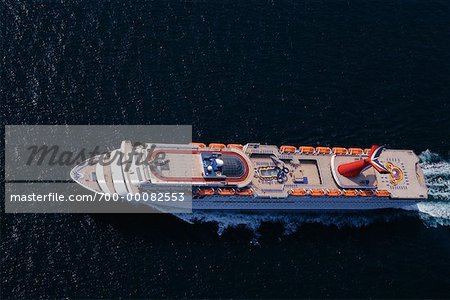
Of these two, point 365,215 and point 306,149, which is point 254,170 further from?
point 365,215

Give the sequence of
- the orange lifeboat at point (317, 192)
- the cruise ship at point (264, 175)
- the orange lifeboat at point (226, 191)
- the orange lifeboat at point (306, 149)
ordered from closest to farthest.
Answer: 1. the orange lifeboat at point (226, 191)
2. the cruise ship at point (264, 175)
3. the orange lifeboat at point (317, 192)
4. the orange lifeboat at point (306, 149)

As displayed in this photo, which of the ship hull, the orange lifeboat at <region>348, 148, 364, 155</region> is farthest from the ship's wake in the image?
the orange lifeboat at <region>348, 148, 364, 155</region>

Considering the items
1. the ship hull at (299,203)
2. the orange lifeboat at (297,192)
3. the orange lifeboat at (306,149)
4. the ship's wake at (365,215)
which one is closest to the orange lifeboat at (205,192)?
the ship hull at (299,203)

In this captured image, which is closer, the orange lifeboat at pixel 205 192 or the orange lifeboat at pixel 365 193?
the orange lifeboat at pixel 205 192

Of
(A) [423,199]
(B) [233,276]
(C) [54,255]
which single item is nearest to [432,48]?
(A) [423,199]

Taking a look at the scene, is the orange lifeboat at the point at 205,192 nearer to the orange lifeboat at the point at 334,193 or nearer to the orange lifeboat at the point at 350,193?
the orange lifeboat at the point at 334,193
